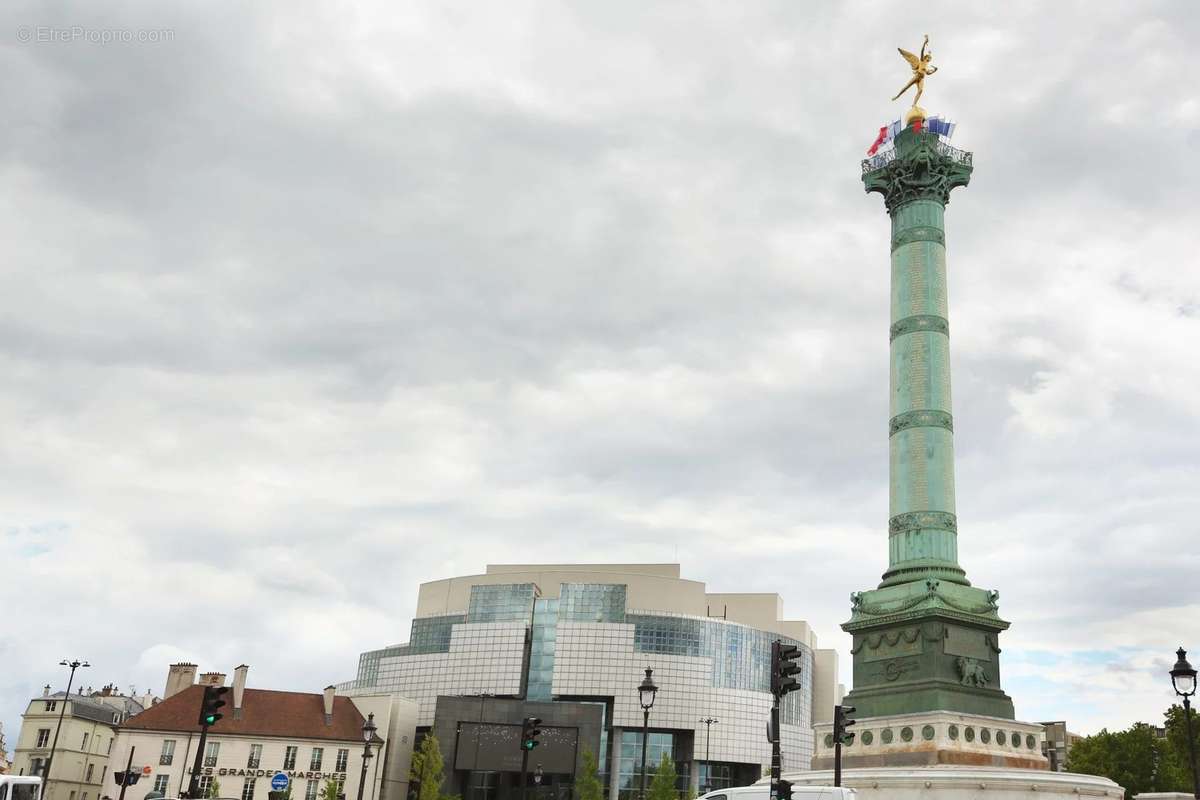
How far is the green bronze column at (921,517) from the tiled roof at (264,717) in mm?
44961

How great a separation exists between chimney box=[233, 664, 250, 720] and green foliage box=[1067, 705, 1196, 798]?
60.9 meters

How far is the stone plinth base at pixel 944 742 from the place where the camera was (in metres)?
36.8

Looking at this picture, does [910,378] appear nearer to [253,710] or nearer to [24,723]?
[253,710]

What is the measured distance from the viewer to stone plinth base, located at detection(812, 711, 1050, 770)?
36.8 m

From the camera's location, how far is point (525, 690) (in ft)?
331

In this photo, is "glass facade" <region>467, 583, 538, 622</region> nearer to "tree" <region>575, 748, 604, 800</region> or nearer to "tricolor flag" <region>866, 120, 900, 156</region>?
"tree" <region>575, 748, 604, 800</region>

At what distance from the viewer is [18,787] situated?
91.0ft

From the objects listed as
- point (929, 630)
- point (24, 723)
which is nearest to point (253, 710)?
point (24, 723)

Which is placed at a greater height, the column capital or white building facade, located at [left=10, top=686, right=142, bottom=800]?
the column capital

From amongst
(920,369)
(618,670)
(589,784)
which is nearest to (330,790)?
A: (589,784)

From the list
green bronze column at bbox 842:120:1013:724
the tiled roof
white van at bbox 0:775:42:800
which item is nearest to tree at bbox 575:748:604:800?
the tiled roof

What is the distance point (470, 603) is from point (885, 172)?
2847 inches

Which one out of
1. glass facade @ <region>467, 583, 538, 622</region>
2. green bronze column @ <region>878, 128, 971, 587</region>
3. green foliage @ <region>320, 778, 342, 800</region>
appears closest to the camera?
green bronze column @ <region>878, 128, 971, 587</region>

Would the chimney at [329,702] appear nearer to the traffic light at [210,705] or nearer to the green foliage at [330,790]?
the green foliage at [330,790]
